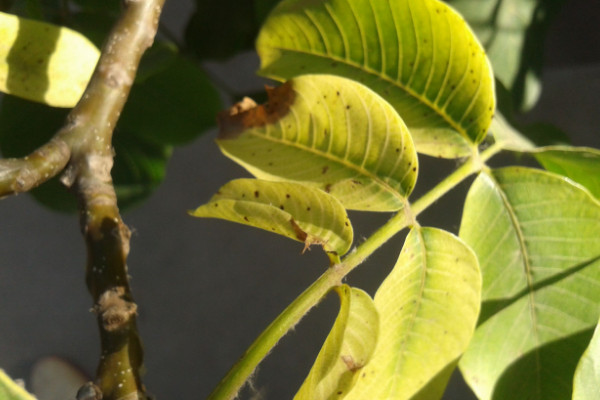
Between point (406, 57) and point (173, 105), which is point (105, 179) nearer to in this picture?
point (406, 57)

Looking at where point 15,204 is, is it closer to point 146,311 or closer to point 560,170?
point 146,311

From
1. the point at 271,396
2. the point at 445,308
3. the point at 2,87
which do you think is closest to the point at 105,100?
the point at 2,87

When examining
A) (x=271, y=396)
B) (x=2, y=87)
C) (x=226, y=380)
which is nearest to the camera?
(x=226, y=380)

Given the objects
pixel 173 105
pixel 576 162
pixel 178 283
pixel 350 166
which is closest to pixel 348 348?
pixel 350 166

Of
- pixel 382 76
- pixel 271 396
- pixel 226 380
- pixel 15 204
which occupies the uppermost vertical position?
pixel 382 76

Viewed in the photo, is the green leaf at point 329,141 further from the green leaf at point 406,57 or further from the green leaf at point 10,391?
the green leaf at point 10,391

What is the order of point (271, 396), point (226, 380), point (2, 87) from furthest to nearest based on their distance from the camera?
point (271, 396)
point (2, 87)
point (226, 380)

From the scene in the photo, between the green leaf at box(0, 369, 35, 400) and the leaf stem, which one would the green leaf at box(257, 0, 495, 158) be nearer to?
the leaf stem
